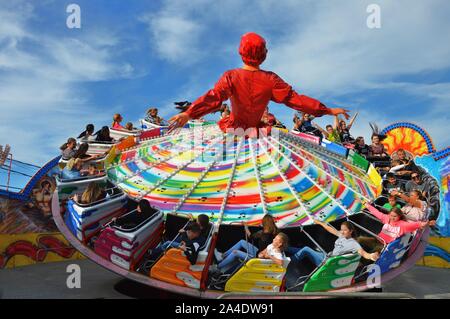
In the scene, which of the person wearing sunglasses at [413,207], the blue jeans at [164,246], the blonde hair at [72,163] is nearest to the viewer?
the blue jeans at [164,246]

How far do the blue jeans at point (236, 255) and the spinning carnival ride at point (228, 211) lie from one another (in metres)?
0.06

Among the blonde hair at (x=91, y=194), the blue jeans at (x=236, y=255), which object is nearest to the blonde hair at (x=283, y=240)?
the blue jeans at (x=236, y=255)

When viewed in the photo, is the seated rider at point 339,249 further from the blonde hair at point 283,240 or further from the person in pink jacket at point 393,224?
the person in pink jacket at point 393,224

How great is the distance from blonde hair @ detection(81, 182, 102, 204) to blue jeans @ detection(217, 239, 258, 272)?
1.52 metres

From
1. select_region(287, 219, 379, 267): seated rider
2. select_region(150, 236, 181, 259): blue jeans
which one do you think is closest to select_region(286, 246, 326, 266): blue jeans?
select_region(287, 219, 379, 267): seated rider

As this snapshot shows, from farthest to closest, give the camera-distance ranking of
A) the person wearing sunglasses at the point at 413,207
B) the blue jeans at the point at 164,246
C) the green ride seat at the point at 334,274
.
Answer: the person wearing sunglasses at the point at 413,207 → the blue jeans at the point at 164,246 → the green ride seat at the point at 334,274

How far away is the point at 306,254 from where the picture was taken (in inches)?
159

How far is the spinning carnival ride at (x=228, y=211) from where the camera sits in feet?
13.2

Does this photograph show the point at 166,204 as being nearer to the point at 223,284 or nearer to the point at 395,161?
the point at 223,284

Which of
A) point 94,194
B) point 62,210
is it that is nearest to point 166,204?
point 94,194

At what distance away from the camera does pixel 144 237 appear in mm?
4156

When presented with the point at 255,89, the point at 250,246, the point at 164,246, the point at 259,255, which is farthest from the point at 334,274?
the point at 255,89

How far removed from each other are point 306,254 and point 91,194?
2298 mm
